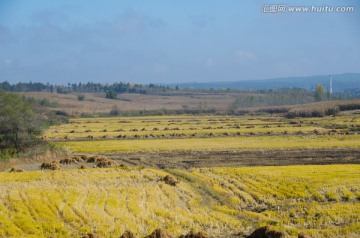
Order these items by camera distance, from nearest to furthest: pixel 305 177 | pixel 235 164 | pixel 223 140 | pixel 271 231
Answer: pixel 271 231, pixel 305 177, pixel 235 164, pixel 223 140

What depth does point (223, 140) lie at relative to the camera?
65.2m

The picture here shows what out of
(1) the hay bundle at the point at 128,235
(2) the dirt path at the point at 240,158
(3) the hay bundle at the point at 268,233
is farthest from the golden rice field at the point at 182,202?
(2) the dirt path at the point at 240,158

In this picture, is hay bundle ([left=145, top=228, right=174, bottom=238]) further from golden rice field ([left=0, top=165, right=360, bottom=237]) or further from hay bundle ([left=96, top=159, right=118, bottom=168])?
hay bundle ([left=96, top=159, right=118, bottom=168])

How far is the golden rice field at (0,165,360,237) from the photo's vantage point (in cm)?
2111

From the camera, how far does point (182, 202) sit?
26.6m

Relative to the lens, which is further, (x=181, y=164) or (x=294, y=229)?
(x=181, y=164)

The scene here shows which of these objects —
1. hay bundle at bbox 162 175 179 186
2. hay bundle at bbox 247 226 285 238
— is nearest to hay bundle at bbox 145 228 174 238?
hay bundle at bbox 247 226 285 238

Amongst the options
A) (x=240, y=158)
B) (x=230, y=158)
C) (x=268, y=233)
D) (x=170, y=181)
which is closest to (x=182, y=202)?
(x=170, y=181)

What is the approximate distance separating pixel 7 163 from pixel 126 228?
27.9 metres

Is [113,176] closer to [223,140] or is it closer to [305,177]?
[305,177]

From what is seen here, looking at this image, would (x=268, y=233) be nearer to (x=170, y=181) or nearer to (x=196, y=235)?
(x=196, y=235)

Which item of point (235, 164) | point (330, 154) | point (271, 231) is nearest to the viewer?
point (271, 231)

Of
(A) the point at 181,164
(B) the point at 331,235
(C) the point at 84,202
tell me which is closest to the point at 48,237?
(C) the point at 84,202

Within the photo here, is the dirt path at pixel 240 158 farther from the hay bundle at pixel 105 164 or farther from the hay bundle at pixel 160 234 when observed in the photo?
the hay bundle at pixel 160 234
